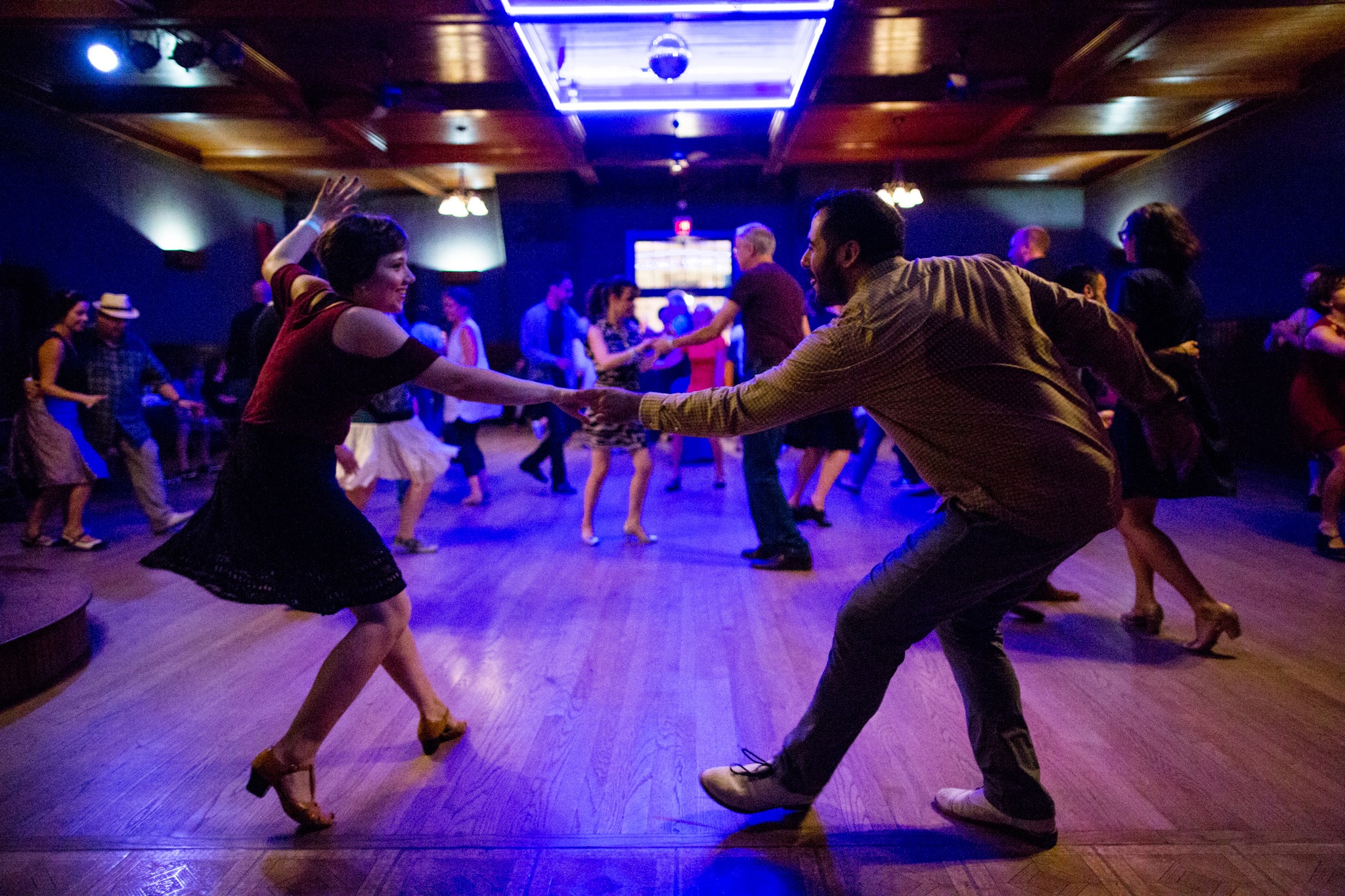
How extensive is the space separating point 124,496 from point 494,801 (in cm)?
627

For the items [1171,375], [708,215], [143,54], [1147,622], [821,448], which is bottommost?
[1147,622]

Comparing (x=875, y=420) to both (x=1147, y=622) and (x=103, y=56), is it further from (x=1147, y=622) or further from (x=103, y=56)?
(x=103, y=56)

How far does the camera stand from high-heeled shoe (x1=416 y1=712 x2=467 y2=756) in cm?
209

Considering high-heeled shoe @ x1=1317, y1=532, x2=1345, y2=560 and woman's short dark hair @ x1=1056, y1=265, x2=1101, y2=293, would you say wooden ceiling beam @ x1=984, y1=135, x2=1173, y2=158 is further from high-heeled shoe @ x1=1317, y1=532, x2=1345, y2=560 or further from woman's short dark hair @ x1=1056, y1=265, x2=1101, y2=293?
woman's short dark hair @ x1=1056, y1=265, x2=1101, y2=293

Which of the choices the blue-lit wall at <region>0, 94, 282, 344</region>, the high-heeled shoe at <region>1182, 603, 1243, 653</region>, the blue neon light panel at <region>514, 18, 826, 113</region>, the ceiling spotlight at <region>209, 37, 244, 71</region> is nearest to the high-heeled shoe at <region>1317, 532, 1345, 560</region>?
the high-heeled shoe at <region>1182, 603, 1243, 653</region>

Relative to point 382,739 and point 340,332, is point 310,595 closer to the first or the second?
point 340,332

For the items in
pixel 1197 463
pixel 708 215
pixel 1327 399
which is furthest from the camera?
pixel 708 215

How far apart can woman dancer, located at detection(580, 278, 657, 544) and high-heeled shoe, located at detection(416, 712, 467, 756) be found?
2239 mm

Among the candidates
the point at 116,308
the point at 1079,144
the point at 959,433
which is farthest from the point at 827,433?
the point at 1079,144

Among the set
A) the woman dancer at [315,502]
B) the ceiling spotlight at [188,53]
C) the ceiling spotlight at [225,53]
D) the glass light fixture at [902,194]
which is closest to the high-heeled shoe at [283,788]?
the woman dancer at [315,502]

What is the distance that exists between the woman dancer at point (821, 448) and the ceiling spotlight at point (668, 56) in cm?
200

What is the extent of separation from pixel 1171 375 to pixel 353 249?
8.32 ft

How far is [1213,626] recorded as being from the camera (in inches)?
103

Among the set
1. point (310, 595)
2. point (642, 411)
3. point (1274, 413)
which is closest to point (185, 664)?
point (310, 595)
